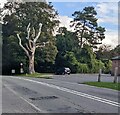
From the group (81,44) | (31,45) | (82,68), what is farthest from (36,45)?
(81,44)

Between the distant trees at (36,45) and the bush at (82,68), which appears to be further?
the bush at (82,68)

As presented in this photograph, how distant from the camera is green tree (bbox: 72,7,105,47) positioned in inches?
3504

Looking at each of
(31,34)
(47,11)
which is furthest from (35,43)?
(47,11)

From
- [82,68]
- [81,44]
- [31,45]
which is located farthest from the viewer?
[81,44]

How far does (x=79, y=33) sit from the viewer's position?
295 feet

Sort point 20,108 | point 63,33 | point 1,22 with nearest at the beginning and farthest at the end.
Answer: point 20,108 → point 1,22 → point 63,33

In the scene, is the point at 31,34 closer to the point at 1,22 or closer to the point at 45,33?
the point at 45,33

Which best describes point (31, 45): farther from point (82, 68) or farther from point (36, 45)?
point (82, 68)

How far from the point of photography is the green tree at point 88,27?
89.0 m

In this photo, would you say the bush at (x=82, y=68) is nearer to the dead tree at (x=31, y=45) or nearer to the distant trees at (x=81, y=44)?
the distant trees at (x=81, y=44)

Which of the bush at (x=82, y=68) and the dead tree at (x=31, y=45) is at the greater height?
the dead tree at (x=31, y=45)

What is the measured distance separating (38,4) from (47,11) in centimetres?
231

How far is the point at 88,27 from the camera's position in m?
91.1

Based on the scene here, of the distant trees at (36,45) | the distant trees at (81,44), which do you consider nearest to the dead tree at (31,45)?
the distant trees at (36,45)
